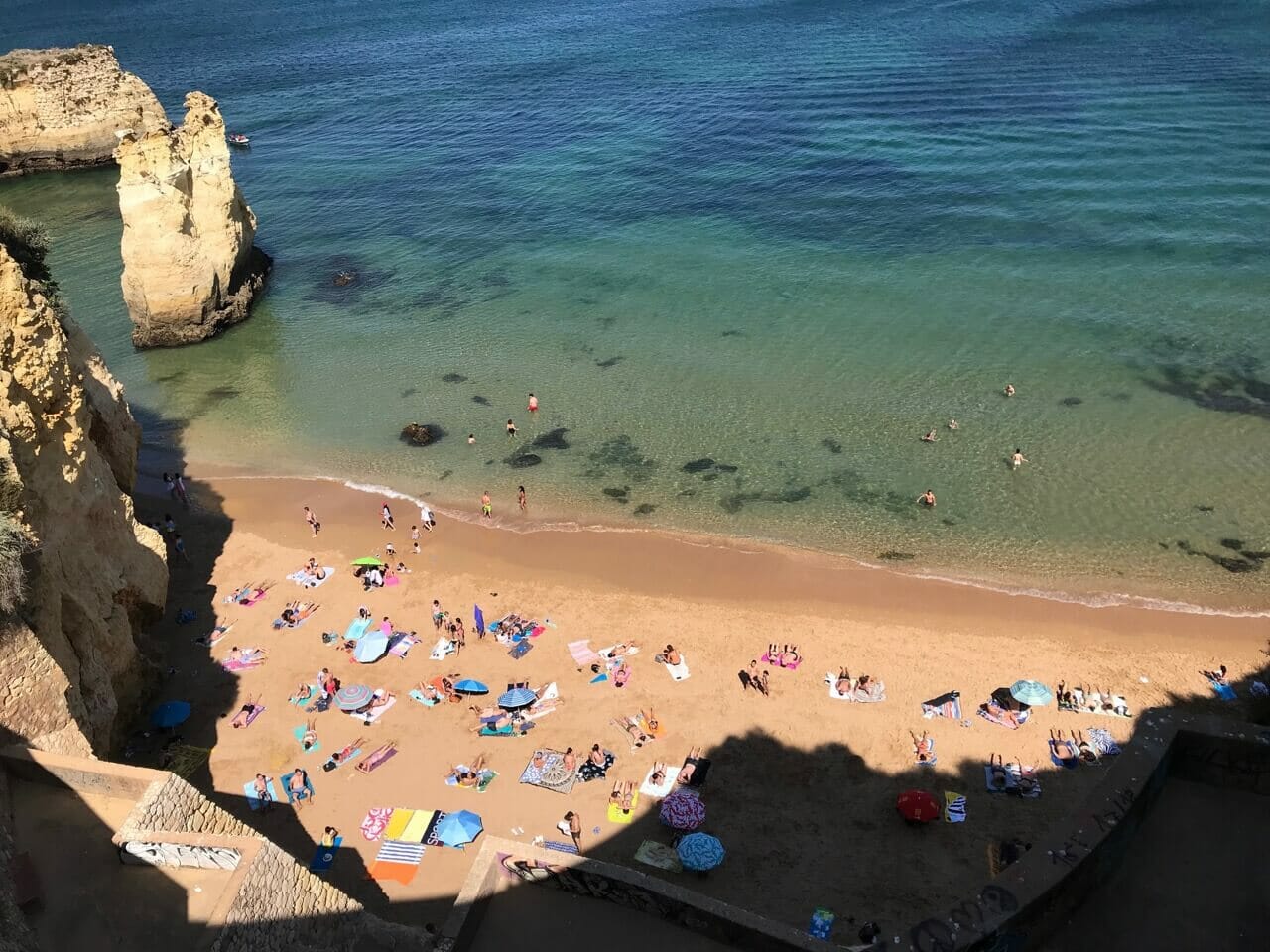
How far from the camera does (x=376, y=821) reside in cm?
1856

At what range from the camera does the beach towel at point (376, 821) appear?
18297 millimetres

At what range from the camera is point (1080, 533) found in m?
27.1

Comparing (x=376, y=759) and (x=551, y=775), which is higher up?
(x=551, y=775)

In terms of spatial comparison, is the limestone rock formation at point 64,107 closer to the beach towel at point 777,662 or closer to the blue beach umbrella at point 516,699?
the blue beach umbrella at point 516,699

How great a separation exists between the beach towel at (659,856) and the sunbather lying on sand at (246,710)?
34.6 feet

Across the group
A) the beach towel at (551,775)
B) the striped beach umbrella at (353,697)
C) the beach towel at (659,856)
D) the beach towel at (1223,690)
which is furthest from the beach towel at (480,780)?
the beach towel at (1223,690)

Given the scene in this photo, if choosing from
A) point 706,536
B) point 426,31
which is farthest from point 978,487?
point 426,31

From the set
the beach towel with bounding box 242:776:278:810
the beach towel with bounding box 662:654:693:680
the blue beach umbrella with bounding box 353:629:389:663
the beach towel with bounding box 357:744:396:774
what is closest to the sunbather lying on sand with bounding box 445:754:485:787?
the beach towel with bounding box 357:744:396:774

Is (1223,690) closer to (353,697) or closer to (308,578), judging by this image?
(353,697)

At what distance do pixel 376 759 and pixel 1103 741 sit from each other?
665 inches

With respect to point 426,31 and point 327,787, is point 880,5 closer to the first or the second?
point 426,31

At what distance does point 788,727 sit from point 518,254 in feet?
116

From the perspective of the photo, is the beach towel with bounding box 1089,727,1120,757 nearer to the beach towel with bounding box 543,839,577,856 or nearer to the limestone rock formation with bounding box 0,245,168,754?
the beach towel with bounding box 543,839,577,856

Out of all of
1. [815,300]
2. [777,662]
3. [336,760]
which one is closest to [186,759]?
[336,760]
